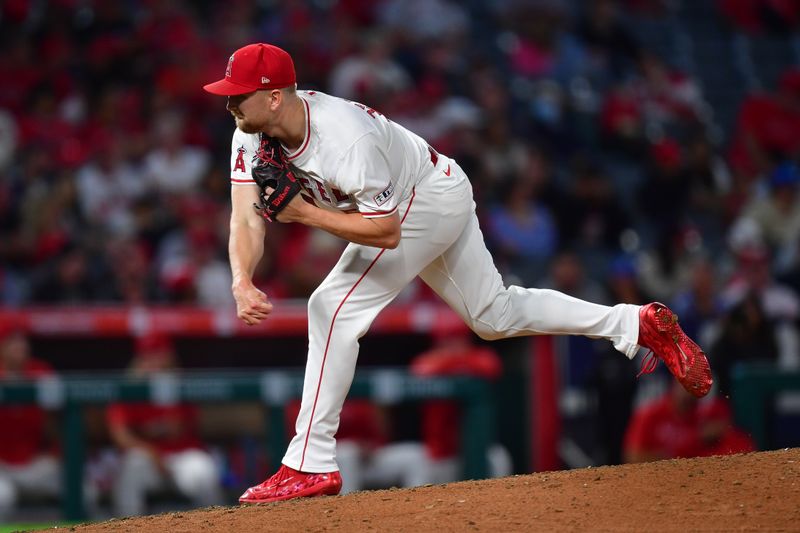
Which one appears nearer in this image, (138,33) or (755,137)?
(138,33)

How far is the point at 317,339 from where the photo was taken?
455 centimetres

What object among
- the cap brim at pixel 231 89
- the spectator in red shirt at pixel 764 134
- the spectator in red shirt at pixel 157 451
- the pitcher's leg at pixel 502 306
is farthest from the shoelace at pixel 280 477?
the spectator in red shirt at pixel 764 134

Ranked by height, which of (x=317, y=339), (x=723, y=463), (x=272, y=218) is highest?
(x=272, y=218)

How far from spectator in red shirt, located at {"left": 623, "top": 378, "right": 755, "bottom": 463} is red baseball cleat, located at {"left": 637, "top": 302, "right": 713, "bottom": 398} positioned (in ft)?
7.39

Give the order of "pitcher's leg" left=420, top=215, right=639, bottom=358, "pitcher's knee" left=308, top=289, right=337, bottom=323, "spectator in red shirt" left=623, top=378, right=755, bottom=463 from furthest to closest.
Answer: "spectator in red shirt" left=623, top=378, right=755, bottom=463 → "pitcher's leg" left=420, top=215, right=639, bottom=358 → "pitcher's knee" left=308, top=289, right=337, bottom=323

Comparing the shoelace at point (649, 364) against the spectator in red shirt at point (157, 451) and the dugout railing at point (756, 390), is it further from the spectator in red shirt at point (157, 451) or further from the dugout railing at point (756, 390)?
the spectator in red shirt at point (157, 451)

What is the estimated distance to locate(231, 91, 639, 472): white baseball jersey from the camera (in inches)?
169

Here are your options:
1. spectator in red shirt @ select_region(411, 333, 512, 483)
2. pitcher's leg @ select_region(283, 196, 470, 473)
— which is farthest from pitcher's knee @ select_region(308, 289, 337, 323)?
spectator in red shirt @ select_region(411, 333, 512, 483)

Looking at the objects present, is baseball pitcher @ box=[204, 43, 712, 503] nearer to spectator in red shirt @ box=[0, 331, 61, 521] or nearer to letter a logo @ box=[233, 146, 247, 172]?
letter a logo @ box=[233, 146, 247, 172]

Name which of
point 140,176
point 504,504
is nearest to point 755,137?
point 140,176

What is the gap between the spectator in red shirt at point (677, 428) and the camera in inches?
277

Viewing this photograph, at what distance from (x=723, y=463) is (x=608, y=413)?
2828 millimetres

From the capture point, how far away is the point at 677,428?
23.3ft

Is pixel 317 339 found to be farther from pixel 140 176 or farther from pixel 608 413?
pixel 140 176
